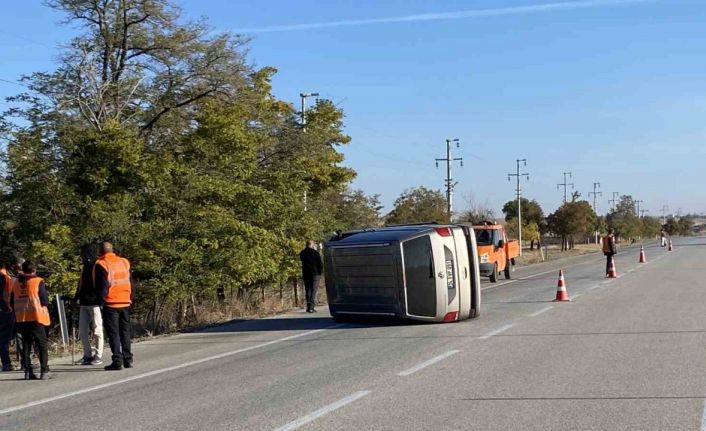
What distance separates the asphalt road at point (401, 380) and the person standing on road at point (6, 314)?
0.58m

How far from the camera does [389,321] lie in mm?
16047

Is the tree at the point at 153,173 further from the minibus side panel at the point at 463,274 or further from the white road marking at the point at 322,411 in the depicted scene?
the white road marking at the point at 322,411

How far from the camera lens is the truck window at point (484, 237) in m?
29.7

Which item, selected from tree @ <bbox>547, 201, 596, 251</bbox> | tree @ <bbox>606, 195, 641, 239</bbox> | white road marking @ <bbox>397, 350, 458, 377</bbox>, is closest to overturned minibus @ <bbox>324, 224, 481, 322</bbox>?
white road marking @ <bbox>397, 350, 458, 377</bbox>

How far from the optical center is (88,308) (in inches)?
465

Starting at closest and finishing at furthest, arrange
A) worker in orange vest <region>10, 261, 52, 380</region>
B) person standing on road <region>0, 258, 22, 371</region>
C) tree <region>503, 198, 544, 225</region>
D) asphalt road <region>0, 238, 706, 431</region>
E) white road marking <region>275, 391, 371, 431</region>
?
white road marking <region>275, 391, 371, 431</region>
asphalt road <region>0, 238, 706, 431</region>
worker in orange vest <region>10, 261, 52, 380</region>
person standing on road <region>0, 258, 22, 371</region>
tree <region>503, 198, 544, 225</region>

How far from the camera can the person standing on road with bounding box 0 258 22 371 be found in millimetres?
11703

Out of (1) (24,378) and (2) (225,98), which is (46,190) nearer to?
(2) (225,98)

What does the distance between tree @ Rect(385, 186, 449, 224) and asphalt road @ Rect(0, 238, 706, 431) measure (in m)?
32.5

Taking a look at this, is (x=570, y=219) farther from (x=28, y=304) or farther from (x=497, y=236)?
(x=28, y=304)

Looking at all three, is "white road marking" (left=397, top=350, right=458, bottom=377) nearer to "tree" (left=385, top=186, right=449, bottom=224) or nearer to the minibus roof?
the minibus roof

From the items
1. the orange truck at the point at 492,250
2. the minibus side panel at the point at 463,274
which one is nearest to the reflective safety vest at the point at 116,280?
the minibus side panel at the point at 463,274

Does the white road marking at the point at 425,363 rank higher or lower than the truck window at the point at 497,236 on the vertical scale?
lower

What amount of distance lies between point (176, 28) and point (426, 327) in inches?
554
